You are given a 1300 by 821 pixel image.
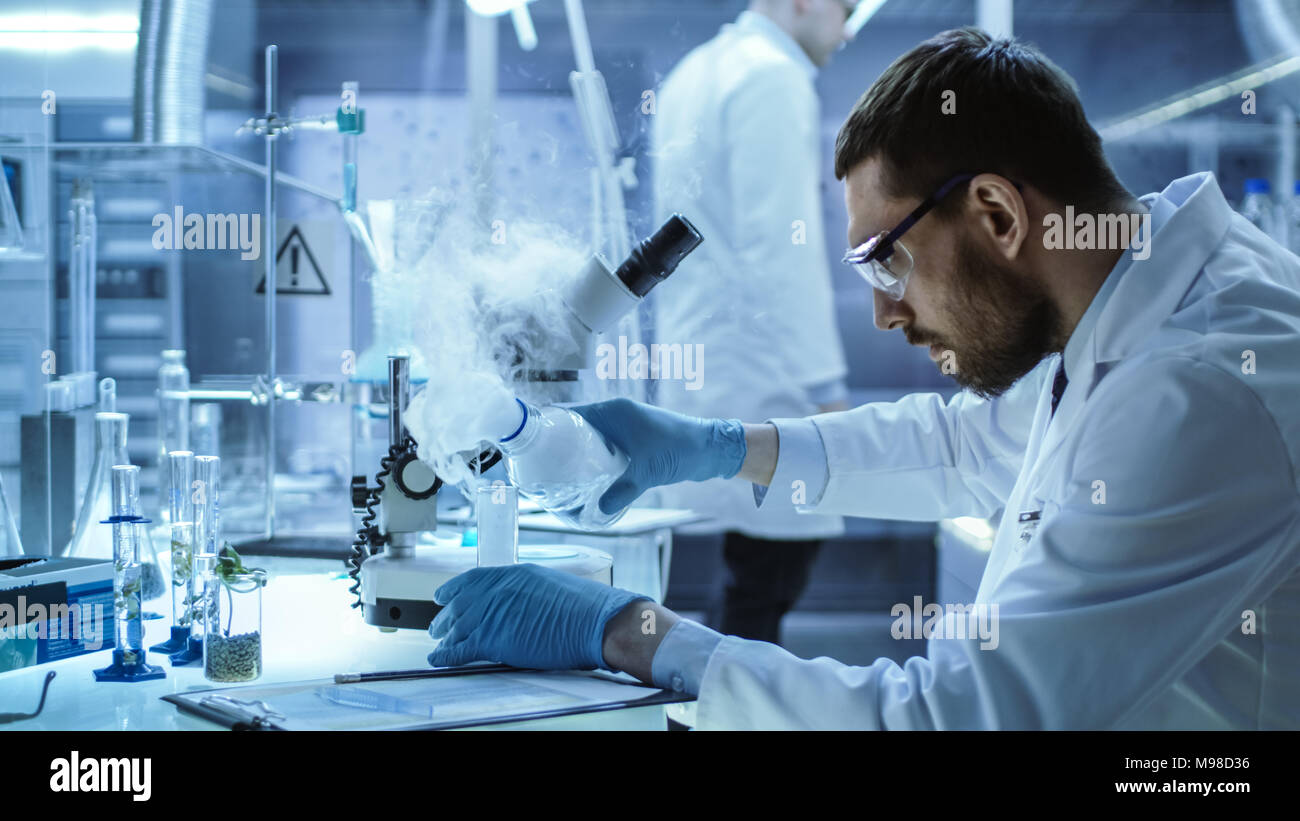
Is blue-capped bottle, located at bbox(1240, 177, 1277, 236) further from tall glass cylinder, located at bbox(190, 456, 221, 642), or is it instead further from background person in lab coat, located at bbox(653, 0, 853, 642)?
tall glass cylinder, located at bbox(190, 456, 221, 642)

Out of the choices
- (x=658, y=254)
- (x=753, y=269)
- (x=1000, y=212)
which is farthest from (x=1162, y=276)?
(x=753, y=269)

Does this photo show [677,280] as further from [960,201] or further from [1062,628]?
[1062,628]

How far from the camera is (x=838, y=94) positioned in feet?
13.6

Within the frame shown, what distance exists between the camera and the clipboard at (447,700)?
837 millimetres

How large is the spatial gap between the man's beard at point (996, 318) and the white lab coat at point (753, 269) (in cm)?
119

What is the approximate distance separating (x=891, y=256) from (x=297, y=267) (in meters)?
1.19

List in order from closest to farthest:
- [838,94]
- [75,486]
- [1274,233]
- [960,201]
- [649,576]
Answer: [960,201]
[75,486]
[649,576]
[1274,233]
[838,94]

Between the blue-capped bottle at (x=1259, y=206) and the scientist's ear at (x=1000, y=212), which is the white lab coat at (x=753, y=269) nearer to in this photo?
the blue-capped bottle at (x=1259, y=206)

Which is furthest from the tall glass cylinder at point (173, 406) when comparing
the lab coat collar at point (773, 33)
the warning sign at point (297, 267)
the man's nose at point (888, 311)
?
the lab coat collar at point (773, 33)

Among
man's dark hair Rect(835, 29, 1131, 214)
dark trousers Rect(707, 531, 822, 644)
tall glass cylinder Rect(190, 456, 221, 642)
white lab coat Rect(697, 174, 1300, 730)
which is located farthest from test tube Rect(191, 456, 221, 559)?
dark trousers Rect(707, 531, 822, 644)

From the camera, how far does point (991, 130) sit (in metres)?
1.09

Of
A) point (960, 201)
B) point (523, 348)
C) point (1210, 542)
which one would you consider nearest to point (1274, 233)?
point (960, 201)

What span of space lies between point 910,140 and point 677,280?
56.4 inches

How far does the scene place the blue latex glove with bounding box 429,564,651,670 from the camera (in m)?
1.01
